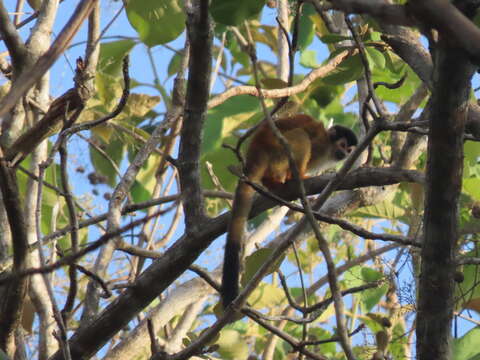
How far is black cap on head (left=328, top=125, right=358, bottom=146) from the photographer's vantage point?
473cm

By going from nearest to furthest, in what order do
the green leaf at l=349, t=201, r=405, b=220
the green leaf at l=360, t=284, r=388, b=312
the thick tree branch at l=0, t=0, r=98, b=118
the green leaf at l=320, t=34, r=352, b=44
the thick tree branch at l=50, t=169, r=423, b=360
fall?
the thick tree branch at l=0, t=0, r=98, b=118, the thick tree branch at l=50, t=169, r=423, b=360, the green leaf at l=320, t=34, r=352, b=44, the green leaf at l=360, t=284, r=388, b=312, the green leaf at l=349, t=201, r=405, b=220

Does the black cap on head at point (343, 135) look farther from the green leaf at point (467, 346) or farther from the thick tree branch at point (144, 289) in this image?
the thick tree branch at point (144, 289)

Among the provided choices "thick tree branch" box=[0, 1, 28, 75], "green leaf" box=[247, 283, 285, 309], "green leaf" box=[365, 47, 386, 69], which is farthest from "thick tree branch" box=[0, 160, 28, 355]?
"green leaf" box=[247, 283, 285, 309]

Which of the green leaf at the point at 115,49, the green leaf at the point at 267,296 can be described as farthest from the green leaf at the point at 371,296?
the green leaf at the point at 115,49

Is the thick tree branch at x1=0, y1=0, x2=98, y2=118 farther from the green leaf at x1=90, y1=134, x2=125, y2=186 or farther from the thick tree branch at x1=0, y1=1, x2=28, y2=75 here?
the green leaf at x1=90, y1=134, x2=125, y2=186

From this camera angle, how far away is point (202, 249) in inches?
103

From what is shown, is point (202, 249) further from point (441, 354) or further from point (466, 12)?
point (466, 12)

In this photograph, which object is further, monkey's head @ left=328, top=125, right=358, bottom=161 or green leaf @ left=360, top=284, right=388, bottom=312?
monkey's head @ left=328, top=125, right=358, bottom=161

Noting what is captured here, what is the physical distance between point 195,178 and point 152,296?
1.58 ft

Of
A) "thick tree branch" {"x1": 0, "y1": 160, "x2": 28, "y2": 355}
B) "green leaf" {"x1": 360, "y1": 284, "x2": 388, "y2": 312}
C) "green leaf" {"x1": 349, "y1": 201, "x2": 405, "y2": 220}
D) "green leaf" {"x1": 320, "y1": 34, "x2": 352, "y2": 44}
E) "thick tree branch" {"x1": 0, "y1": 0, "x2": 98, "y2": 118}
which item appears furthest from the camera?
"green leaf" {"x1": 349, "y1": 201, "x2": 405, "y2": 220}

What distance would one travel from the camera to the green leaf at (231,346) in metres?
3.78

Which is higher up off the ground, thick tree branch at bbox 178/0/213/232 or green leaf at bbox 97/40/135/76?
green leaf at bbox 97/40/135/76

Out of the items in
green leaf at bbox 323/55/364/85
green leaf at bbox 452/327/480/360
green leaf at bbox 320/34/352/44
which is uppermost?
green leaf at bbox 323/55/364/85

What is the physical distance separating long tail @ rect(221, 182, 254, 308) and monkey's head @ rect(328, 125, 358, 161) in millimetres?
1580
